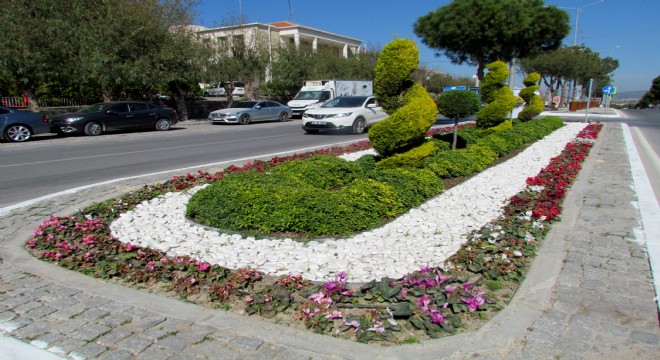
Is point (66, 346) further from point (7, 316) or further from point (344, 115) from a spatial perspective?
point (344, 115)

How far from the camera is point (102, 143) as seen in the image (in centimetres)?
1446

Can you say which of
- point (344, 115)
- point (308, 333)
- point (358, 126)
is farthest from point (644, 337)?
point (358, 126)

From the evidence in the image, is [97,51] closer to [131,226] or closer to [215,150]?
[215,150]

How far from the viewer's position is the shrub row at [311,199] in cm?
480

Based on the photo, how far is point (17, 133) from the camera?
14773 millimetres

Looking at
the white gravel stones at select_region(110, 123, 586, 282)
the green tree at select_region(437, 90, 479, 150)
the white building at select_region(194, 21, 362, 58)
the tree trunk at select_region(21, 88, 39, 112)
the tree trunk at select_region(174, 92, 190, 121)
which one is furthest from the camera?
the white building at select_region(194, 21, 362, 58)

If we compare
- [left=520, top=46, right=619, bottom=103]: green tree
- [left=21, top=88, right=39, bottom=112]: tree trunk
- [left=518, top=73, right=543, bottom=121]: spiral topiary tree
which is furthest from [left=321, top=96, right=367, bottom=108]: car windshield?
[left=520, top=46, right=619, bottom=103]: green tree

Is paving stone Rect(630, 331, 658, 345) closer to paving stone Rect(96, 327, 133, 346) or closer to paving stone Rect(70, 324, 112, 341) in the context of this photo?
paving stone Rect(96, 327, 133, 346)

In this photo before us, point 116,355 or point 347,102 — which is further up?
point 347,102

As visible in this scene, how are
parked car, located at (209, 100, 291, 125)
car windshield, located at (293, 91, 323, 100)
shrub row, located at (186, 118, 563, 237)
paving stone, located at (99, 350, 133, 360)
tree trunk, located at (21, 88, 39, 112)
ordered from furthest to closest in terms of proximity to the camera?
car windshield, located at (293, 91, 323, 100), parked car, located at (209, 100, 291, 125), tree trunk, located at (21, 88, 39, 112), shrub row, located at (186, 118, 563, 237), paving stone, located at (99, 350, 133, 360)

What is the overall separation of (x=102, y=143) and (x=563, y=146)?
1478cm

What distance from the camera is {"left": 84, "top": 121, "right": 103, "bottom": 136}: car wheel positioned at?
16.6 metres

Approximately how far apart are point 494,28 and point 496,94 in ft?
28.6

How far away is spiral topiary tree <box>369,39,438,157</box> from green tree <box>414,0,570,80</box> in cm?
1450
